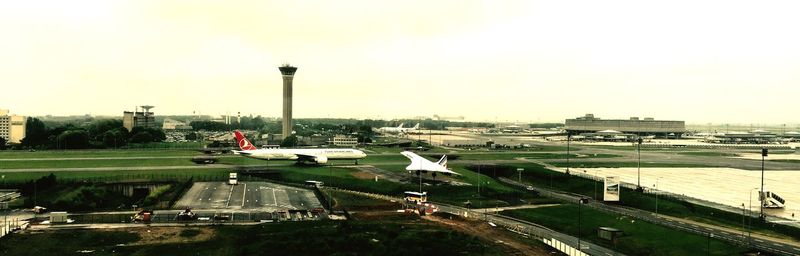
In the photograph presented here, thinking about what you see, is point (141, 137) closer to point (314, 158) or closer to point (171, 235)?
point (314, 158)

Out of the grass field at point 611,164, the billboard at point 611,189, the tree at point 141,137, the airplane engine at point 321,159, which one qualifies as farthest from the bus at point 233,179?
the tree at point 141,137

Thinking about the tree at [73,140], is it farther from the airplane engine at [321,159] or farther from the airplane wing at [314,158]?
the airplane engine at [321,159]

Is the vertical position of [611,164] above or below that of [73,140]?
below

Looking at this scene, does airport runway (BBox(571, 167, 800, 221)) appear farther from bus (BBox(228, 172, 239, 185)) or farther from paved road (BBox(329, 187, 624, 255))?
bus (BBox(228, 172, 239, 185))

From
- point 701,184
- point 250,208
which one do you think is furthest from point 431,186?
point 701,184

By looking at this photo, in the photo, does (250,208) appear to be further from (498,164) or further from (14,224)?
(498,164)

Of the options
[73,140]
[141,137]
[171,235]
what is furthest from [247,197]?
[141,137]

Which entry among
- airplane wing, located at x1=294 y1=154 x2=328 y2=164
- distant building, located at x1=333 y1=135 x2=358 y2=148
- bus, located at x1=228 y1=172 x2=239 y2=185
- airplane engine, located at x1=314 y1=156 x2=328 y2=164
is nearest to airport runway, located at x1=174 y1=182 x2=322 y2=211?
bus, located at x1=228 y1=172 x2=239 y2=185
